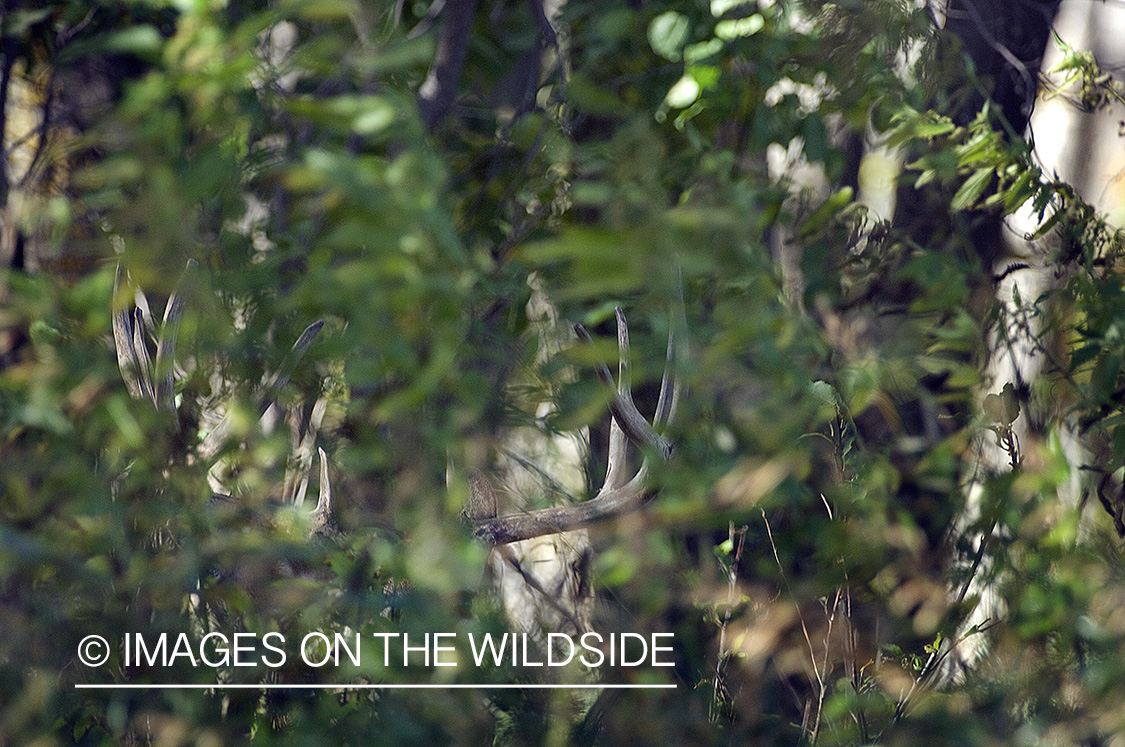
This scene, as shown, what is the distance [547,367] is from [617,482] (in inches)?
15.3

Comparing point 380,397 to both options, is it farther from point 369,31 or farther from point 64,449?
point 369,31

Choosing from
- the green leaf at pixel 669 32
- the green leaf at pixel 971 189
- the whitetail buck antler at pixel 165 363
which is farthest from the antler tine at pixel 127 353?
the green leaf at pixel 971 189

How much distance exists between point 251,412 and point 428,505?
25 cm

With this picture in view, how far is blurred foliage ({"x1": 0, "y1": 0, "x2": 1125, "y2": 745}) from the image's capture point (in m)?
1.00

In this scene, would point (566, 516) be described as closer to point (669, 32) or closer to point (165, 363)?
point (165, 363)

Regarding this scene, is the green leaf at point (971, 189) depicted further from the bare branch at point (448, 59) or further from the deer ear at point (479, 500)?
the deer ear at point (479, 500)

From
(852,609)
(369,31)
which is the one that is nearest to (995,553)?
(852,609)

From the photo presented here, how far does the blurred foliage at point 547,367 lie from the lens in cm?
100

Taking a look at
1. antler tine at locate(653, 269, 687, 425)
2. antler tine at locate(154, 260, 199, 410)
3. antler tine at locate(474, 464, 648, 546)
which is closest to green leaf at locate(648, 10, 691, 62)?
antler tine at locate(653, 269, 687, 425)

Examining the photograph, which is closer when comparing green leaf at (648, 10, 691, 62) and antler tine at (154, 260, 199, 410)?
antler tine at (154, 260, 199, 410)

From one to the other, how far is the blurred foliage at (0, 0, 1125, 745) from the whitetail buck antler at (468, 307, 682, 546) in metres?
0.04

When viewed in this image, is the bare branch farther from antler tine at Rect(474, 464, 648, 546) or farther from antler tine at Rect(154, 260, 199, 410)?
antler tine at Rect(474, 464, 648, 546)

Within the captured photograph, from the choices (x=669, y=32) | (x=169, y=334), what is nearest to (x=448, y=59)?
(x=669, y=32)

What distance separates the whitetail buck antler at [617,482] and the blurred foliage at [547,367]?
0.14 ft
